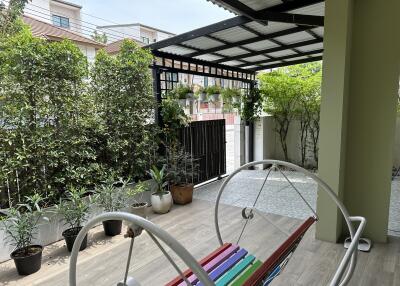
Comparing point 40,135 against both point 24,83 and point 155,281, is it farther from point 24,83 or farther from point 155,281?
point 155,281

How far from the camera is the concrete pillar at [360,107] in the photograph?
272 centimetres

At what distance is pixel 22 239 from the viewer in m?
2.56

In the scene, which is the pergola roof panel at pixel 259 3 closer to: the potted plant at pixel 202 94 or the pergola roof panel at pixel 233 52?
the pergola roof panel at pixel 233 52

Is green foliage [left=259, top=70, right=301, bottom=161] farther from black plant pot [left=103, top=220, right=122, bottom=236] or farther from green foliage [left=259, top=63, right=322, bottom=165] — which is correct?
black plant pot [left=103, top=220, right=122, bottom=236]

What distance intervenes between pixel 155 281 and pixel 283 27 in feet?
13.3

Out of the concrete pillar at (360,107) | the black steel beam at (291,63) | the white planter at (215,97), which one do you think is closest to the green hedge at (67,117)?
the white planter at (215,97)

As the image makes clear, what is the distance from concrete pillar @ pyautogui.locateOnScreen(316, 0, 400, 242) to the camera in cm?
272

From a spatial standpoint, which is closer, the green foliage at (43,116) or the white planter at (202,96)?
the green foliage at (43,116)

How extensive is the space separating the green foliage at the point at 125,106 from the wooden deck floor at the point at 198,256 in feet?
3.29

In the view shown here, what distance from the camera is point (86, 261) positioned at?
270cm

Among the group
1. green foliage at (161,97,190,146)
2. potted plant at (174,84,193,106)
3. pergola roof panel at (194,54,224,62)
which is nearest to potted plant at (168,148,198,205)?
green foliage at (161,97,190,146)

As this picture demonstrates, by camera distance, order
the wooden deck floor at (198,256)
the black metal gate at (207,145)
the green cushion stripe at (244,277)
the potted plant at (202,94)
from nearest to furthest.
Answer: the green cushion stripe at (244,277)
the wooden deck floor at (198,256)
the black metal gate at (207,145)
the potted plant at (202,94)

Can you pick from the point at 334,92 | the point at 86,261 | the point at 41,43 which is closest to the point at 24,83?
the point at 41,43

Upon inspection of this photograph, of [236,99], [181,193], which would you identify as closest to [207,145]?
[181,193]
